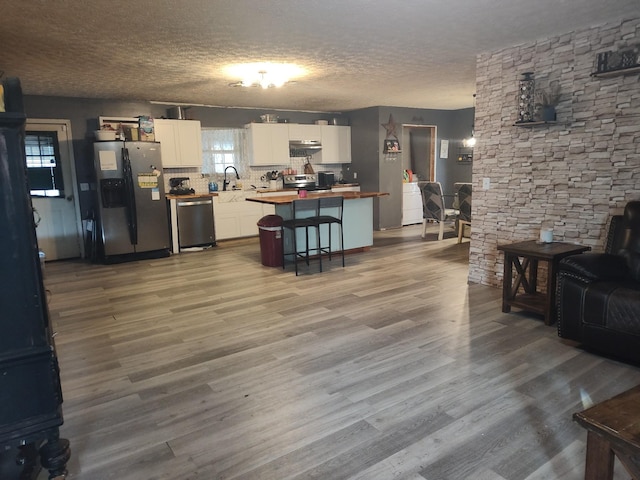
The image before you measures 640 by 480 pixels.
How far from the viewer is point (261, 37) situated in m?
3.67

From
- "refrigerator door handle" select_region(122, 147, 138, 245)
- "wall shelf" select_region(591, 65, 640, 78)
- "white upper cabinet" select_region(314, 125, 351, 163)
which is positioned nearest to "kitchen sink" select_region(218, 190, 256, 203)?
"refrigerator door handle" select_region(122, 147, 138, 245)

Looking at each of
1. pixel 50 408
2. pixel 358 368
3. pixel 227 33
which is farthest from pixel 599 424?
pixel 227 33

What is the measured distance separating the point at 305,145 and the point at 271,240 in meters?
3.32

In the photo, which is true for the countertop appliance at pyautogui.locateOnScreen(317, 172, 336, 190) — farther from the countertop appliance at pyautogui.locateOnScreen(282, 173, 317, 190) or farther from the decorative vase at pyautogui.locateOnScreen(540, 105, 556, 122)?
the decorative vase at pyautogui.locateOnScreen(540, 105, 556, 122)

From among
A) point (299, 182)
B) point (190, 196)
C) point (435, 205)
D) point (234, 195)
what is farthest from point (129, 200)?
→ point (435, 205)

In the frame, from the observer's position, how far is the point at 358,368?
9.45 feet

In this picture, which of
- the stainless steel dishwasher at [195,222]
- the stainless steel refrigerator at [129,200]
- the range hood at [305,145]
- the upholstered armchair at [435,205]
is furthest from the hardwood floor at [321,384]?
the range hood at [305,145]

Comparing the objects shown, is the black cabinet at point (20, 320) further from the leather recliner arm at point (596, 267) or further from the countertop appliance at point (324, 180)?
the countertop appliance at point (324, 180)

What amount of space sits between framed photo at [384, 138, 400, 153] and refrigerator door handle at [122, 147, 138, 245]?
474cm

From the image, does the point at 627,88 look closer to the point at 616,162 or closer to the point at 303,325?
the point at 616,162

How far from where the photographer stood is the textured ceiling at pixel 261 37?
9.89 ft

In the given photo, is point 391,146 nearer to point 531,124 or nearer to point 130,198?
point 531,124

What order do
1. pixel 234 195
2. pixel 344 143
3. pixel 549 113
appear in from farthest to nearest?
pixel 344 143
pixel 234 195
pixel 549 113

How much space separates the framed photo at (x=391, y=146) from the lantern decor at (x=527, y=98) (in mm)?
4416
